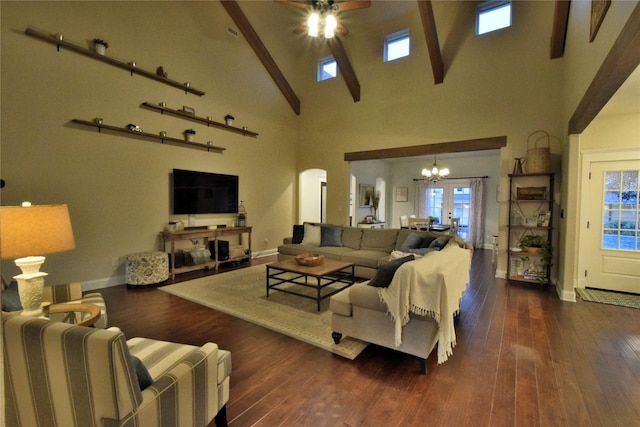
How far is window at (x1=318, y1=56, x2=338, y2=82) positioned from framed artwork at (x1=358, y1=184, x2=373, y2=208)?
10.9 feet

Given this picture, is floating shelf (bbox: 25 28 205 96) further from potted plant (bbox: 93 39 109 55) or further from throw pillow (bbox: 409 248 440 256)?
throw pillow (bbox: 409 248 440 256)

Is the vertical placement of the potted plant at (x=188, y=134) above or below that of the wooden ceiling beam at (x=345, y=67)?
below

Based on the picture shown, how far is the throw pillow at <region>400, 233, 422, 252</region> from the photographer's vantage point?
4.49 meters

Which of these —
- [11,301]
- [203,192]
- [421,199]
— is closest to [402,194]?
[421,199]

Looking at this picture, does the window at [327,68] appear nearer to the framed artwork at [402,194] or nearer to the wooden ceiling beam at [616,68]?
the framed artwork at [402,194]

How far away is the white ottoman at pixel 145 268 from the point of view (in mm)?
4359

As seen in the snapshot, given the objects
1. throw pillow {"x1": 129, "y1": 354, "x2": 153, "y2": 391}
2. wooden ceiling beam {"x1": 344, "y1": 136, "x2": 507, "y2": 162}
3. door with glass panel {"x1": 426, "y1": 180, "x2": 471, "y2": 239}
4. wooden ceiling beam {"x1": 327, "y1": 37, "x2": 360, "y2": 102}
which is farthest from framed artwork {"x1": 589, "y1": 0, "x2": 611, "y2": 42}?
door with glass panel {"x1": 426, "y1": 180, "x2": 471, "y2": 239}

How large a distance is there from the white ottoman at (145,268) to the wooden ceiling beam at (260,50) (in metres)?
4.65

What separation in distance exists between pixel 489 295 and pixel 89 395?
452cm

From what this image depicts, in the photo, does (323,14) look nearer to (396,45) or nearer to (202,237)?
(396,45)

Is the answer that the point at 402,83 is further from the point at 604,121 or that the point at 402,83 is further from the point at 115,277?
the point at 115,277

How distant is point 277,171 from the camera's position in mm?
7281

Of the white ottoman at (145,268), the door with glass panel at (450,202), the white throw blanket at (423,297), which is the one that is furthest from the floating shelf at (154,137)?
the door with glass panel at (450,202)

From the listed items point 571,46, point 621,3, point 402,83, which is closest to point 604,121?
point 571,46
